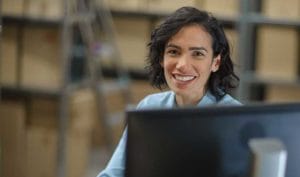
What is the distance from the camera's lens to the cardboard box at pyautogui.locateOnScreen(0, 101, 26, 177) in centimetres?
403

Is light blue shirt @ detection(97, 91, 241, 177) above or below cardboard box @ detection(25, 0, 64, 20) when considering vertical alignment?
below

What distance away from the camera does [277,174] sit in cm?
116

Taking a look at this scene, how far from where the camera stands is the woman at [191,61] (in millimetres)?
1679

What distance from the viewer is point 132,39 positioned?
506 cm

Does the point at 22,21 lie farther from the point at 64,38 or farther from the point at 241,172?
the point at 241,172

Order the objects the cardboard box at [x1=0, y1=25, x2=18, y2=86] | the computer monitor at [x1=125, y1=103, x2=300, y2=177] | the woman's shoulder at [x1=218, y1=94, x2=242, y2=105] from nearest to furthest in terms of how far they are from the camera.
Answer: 1. the computer monitor at [x1=125, y1=103, x2=300, y2=177]
2. the woman's shoulder at [x1=218, y1=94, x2=242, y2=105]
3. the cardboard box at [x1=0, y1=25, x2=18, y2=86]

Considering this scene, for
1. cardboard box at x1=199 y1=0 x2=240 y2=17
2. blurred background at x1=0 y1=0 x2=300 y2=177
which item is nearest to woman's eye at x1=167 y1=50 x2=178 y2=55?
blurred background at x1=0 y1=0 x2=300 y2=177

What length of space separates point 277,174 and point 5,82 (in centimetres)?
313

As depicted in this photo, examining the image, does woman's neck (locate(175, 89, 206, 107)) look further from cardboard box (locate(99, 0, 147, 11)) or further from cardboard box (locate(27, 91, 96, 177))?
cardboard box (locate(99, 0, 147, 11))

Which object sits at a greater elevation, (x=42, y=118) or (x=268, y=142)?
(x=268, y=142)

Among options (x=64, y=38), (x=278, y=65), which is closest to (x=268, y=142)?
(x=64, y=38)

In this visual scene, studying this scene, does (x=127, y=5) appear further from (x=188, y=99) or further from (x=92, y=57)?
(x=188, y=99)

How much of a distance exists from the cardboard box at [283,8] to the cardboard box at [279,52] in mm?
83

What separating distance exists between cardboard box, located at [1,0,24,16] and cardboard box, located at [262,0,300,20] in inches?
60.2
